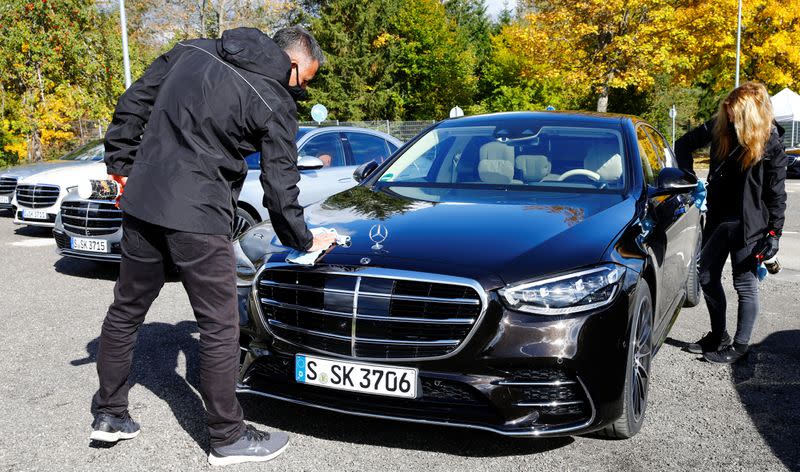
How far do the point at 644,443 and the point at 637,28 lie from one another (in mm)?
29245

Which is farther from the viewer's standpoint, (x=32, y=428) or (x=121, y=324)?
(x=32, y=428)

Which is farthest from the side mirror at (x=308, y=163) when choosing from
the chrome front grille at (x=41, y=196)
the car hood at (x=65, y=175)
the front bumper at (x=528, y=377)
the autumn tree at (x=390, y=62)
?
the autumn tree at (x=390, y=62)

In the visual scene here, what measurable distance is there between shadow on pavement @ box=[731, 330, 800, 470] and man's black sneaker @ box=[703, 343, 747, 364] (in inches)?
1.7

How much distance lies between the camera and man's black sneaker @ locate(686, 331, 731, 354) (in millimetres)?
4953

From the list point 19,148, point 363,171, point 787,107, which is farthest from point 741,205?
point 787,107

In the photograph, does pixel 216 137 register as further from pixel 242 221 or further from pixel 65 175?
pixel 65 175

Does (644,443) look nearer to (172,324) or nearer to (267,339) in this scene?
(267,339)

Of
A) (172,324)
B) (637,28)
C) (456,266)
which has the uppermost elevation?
(637,28)

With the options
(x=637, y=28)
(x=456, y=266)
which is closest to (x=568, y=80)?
(x=637, y=28)

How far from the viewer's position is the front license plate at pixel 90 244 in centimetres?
756

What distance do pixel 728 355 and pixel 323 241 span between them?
2.93 m

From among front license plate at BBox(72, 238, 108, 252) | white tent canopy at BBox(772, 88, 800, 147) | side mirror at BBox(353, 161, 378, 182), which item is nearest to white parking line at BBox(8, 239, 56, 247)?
front license plate at BBox(72, 238, 108, 252)

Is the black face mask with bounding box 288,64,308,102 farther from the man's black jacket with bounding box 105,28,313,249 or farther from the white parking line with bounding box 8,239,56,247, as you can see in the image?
the white parking line with bounding box 8,239,56,247

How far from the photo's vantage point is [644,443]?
3.53 m
